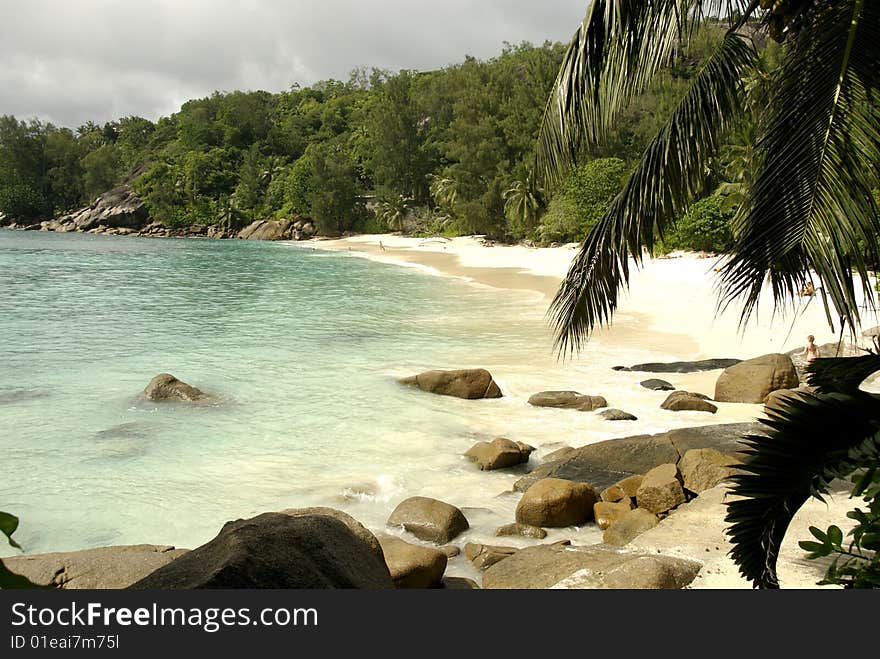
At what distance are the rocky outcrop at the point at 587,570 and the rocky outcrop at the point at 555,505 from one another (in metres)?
0.93

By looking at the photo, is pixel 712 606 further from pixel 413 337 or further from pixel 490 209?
pixel 490 209

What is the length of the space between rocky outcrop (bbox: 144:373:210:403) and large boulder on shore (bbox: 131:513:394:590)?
338 inches

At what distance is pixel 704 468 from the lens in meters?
6.46

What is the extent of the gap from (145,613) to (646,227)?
3.84 metres

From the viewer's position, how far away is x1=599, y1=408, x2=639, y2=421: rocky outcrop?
949 centimetres

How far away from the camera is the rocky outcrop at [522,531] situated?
6.09 m

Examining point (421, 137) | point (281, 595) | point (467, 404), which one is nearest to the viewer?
point (281, 595)

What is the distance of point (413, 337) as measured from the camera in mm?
16953

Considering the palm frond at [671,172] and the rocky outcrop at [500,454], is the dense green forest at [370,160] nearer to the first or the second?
the palm frond at [671,172]

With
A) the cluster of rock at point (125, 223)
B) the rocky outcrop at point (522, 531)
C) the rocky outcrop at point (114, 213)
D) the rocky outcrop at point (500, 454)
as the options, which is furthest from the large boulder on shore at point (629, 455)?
the rocky outcrop at point (114, 213)

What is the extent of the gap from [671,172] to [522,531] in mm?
3450

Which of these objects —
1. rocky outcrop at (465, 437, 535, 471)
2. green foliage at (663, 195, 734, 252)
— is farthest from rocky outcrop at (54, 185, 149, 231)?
rocky outcrop at (465, 437, 535, 471)

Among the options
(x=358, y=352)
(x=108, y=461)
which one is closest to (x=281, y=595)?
(x=108, y=461)

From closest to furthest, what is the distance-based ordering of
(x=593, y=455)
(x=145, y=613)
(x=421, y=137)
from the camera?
(x=145, y=613)
(x=593, y=455)
(x=421, y=137)
